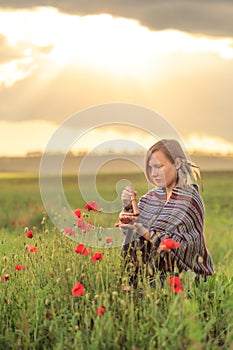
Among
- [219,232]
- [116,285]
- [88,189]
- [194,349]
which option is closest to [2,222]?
[219,232]

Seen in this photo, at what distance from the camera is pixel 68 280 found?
4688 mm

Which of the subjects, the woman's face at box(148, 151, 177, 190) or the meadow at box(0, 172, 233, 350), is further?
the woman's face at box(148, 151, 177, 190)

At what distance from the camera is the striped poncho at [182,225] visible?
5.06 meters

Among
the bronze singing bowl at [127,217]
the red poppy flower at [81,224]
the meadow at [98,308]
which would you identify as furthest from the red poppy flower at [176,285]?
the red poppy flower at [81,224]

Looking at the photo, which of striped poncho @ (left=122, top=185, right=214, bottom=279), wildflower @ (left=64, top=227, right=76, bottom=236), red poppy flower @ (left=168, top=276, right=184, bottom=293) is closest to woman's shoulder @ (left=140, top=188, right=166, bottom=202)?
striped poncho @ (left=122, top=185, right=214, bottom=279)

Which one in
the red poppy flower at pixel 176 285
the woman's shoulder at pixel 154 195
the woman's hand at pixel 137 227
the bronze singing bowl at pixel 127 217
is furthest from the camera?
the woman's shoulder at pixel 154 195

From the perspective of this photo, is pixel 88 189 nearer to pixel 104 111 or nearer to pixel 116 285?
pixel 104 111

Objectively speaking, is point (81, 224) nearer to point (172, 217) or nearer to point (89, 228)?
point (89, 228)

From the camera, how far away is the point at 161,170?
16.6ft

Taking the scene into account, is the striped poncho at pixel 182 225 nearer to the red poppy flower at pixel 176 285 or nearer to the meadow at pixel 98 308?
the meadow at pixel 98 308

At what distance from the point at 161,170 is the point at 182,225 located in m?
0.46

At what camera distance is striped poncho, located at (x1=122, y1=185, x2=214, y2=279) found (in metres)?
5.06

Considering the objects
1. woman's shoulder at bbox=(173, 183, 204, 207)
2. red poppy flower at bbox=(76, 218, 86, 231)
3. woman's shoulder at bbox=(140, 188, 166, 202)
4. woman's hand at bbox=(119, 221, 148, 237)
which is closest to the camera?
woman's hand at bbox=(119, 221, 148, 237)

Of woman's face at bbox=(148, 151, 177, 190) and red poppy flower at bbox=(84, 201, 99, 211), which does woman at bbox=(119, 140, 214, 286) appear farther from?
red poppy flower at bbox=(84, 201, 99, 211)
